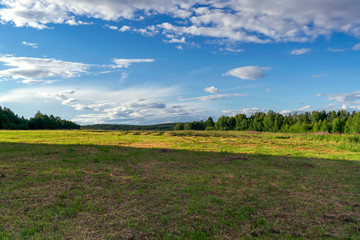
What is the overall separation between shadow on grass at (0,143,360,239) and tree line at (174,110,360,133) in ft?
310

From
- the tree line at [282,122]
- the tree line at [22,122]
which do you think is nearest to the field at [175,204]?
the tree line at [282,122]

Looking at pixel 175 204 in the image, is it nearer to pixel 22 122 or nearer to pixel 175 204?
pixel 175 204

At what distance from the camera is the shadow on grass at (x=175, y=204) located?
6.31m

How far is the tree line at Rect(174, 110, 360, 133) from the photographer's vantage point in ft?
311

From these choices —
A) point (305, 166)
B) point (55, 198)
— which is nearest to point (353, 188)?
point (305, 166)

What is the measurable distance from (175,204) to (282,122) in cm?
12767

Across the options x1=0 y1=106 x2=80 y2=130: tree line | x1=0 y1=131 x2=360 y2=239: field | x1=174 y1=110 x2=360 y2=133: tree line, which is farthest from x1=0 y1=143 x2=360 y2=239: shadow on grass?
x1=0 y1=106 x2=80 y2=130: tree line

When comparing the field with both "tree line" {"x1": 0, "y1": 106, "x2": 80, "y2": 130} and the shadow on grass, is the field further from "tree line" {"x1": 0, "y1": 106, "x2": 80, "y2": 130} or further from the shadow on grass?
"tree line" {"x1": 0, "y1": 106, "x2": 80, "y2": 130}

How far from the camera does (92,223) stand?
6629 mm

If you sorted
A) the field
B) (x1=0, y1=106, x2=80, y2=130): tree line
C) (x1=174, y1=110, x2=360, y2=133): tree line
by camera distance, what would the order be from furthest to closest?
(x1=0, y1=106, x2=80, y2=130): tree line < (x1=174, y1=110, x2=360, y2=133): tree line < the field

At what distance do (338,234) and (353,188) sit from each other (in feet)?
20.5

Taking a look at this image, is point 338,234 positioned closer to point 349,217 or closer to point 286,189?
point 349,217

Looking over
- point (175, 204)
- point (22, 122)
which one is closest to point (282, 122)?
point (175, 204)

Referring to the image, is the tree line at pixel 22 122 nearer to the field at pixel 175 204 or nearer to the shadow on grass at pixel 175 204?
the shadow on grass at pixel 175 204
